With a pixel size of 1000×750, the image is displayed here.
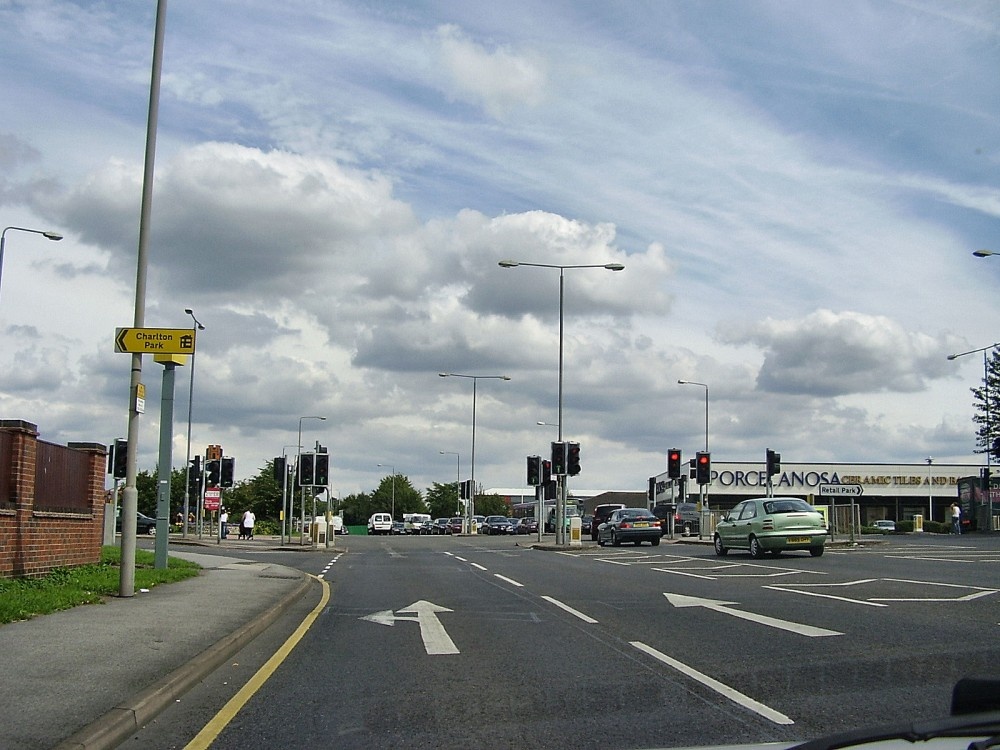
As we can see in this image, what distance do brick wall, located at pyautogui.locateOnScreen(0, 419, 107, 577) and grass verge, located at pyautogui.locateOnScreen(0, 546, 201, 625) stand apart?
0.81ft

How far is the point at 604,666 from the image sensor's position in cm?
933

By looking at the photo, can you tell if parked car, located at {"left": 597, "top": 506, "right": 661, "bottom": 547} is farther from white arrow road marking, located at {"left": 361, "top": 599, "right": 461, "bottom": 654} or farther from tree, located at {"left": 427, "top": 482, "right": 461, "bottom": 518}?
tree, located at {"left": 427, "top": 482, "right": 461, "bottom": 518}

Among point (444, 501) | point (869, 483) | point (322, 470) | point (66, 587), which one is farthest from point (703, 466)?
point (444, 501)

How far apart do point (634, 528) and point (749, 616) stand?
28.2m

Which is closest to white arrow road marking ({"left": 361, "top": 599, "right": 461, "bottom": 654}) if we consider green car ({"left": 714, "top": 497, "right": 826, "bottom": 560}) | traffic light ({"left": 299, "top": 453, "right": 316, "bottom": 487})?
green car ({"left": 714, "top": 497, "right": 826, "bottom": 560})

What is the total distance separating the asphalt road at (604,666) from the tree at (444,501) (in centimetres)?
12622

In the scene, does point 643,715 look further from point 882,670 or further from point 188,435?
point 188,435

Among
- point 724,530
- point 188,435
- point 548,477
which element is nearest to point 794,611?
point 724,530

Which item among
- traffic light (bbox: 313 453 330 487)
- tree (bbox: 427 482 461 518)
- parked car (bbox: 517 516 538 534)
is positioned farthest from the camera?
tree (bbox: 427 482 461 518)

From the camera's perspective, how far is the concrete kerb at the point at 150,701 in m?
6.19

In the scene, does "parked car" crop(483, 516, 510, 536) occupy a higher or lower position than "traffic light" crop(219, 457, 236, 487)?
lower

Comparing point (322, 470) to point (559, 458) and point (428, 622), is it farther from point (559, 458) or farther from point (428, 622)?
point (428, 622)

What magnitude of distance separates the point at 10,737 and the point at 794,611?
10171 millimetres

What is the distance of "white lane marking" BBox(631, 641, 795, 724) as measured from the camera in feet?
23.3
